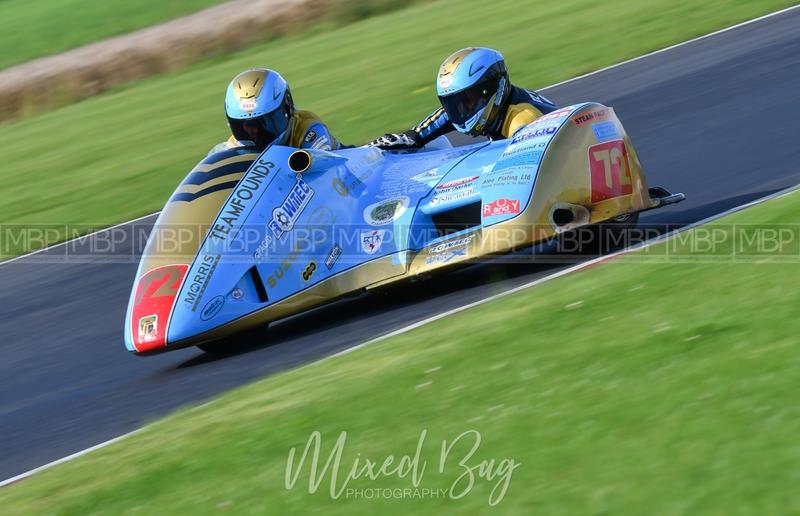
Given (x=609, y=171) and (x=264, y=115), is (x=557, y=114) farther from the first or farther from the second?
(x=264, y=115)

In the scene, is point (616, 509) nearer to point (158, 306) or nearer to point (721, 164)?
point (158, 306)

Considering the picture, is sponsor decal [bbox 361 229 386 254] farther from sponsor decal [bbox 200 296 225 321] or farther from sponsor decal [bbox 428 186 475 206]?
sponsor decal [bbox 200 296 225 321]

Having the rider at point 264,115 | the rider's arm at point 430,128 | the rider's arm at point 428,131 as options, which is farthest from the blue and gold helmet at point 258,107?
the rider's arm at point 430,128

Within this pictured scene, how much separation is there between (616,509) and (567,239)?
4.23m

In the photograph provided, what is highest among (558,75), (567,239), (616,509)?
(558,75)

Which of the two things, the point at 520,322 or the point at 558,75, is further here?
the point at 558,75

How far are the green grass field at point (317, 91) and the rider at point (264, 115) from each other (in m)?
4.56

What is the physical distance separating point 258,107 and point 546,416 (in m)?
4.02

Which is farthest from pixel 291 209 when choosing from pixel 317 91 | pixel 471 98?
pixel 317 91

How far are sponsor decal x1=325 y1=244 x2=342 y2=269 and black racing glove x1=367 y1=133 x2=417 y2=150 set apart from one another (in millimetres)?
1339

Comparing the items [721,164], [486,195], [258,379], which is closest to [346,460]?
[258,379]

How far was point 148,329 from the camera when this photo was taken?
6898mm

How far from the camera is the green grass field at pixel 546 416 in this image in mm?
3777

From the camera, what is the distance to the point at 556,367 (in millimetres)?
5023
